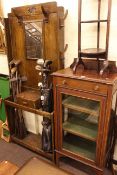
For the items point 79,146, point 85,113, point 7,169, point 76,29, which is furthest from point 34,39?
point 7,169

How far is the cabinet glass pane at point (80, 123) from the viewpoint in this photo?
1613 mm

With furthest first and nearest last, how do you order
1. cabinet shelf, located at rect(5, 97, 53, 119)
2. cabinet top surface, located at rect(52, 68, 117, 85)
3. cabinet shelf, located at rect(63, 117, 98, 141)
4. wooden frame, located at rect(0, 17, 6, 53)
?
1. wooden frame, located at rect(0, 17, 6, 53)
2. cabinet shelf, located at rect(5, 97, 53, 119)
3. cabinet shelf, located at rect(63, 117, 98, 141)
4. cabinet top surface, located at rect(52, 68, 117, 85)

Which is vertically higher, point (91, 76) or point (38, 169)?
point (91, 76)

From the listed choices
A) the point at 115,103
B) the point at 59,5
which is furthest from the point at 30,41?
the point at 115,103

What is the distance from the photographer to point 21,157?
2.18 m

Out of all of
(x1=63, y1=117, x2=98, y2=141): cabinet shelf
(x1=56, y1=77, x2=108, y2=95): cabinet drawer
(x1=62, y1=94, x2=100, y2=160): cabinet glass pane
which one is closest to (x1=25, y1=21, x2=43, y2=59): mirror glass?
(x1=56, y1=77, x2=108, y2=95): cabinet drawer

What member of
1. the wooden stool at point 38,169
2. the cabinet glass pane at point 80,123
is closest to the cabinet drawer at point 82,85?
the cabinet glass pane at point 80,123

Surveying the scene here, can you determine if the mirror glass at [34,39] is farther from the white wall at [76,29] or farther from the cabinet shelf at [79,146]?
the cabinet shelf at [79,146]

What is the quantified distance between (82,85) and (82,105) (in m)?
0.24

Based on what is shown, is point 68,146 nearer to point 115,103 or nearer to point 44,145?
point 44,145

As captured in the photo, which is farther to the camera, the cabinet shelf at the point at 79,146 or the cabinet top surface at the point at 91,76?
the cabinet shelf at the point at 79,146

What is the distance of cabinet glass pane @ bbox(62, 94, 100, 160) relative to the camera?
5.29 ft

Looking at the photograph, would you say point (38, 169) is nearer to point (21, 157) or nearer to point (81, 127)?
point (81, 127)

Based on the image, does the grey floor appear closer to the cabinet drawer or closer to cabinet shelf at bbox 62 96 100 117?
cabinet shelf at bbox 62 96 100 117
